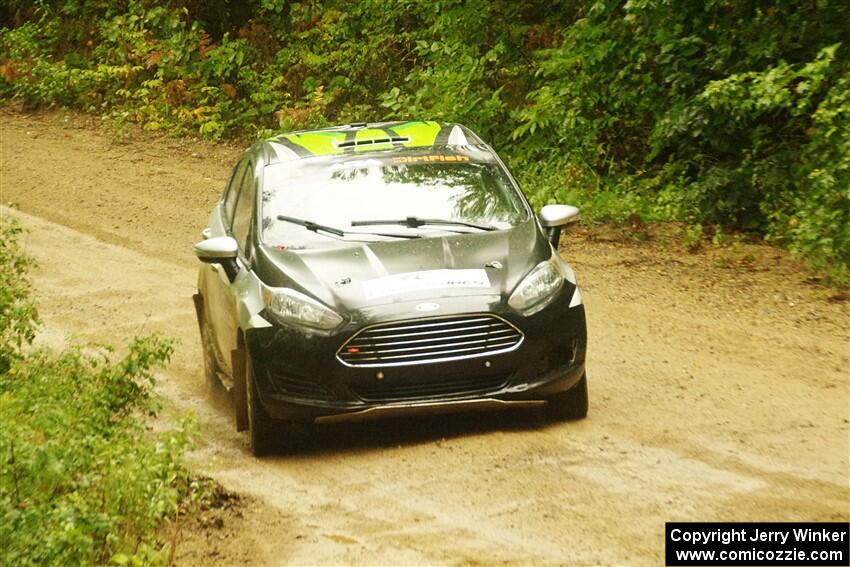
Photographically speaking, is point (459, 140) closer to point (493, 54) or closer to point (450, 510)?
point (450, 510)

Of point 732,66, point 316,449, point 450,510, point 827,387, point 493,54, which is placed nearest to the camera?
point 450,510

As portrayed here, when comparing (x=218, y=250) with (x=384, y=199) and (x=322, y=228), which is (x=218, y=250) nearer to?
(x=322, y=228)

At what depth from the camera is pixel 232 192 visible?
9.80m

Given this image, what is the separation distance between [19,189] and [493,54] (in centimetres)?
630

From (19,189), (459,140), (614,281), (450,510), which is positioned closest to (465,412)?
(450,510)

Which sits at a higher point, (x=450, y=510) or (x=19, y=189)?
(x=450, y=510)

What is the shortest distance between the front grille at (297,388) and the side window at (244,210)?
117 cm

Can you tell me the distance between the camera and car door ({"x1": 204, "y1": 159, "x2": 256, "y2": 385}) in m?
8.37

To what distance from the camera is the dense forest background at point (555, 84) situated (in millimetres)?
12828

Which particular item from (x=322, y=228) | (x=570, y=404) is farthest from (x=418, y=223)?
(x=570, y=404)

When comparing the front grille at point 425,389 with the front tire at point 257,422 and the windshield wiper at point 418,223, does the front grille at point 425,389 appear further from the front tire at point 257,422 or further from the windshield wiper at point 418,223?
the windshield wiper at point 418,223

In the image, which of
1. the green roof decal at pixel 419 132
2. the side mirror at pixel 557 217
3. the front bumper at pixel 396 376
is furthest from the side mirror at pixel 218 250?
the side mirror at pixel 557 217

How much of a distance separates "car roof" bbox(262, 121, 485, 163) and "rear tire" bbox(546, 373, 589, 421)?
1.99 metres

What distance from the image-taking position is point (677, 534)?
19.6ft
